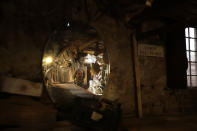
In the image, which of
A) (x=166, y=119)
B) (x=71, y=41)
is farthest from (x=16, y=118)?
(x=71, y=41)

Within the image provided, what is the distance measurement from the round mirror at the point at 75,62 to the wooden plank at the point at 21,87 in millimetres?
2928

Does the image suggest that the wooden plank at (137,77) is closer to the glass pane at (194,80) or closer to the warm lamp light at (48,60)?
the glass pane at (194,80)

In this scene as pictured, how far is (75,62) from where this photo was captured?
17062 millimetres

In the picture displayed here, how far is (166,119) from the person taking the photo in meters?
5.98

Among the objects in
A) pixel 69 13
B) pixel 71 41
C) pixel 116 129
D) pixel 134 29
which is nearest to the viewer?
pixel 116 129

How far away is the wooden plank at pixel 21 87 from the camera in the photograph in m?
4.45

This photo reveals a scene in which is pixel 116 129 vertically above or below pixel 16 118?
below

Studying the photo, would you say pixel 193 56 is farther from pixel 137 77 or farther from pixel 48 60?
pixel 48 60

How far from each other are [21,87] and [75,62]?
12494 mm

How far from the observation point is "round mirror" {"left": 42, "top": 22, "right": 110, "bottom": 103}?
8823mm

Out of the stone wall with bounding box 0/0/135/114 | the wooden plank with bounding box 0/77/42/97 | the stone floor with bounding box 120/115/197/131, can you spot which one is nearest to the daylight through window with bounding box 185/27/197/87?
the stone floor with bounding box 120/115/197/131

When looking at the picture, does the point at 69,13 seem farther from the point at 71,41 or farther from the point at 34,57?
the point at 71,41

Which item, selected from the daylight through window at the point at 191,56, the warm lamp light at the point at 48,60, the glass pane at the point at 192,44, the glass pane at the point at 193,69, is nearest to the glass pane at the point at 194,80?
the daylight through window at the point at 191,56

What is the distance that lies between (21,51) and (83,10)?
2.48m
